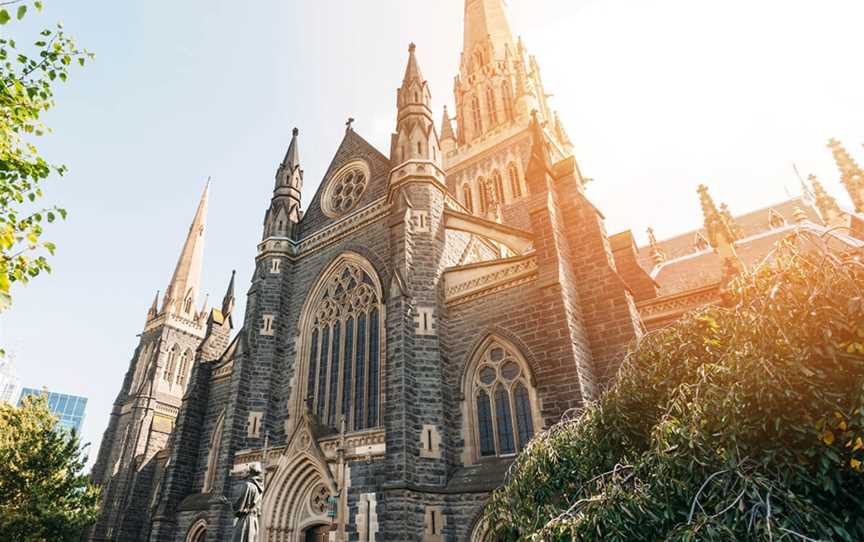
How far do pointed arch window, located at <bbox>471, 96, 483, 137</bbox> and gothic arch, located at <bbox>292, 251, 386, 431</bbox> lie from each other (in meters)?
18.7

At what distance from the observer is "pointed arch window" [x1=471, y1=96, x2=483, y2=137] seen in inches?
1272

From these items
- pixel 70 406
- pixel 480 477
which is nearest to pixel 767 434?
pixel 480 477

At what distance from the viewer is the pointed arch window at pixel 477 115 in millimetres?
32316

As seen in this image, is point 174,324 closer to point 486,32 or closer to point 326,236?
point 326,236

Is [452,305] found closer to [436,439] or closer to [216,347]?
[436,439]

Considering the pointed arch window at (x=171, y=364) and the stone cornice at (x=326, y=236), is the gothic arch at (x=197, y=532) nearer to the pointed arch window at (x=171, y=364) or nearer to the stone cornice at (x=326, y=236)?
the stone cornice at (x=326, y=236)

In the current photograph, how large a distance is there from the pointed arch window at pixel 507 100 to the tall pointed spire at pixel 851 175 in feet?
54.5

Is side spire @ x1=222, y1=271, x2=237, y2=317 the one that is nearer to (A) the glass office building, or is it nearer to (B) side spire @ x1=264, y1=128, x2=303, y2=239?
(B) side spire @ x1=264, y1=128, x2=303, y2=239

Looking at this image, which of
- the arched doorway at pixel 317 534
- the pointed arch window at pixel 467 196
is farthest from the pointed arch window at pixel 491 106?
the arched doorway at pixel 317 534

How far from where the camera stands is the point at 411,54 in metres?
19.2

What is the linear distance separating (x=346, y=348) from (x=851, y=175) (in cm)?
2172

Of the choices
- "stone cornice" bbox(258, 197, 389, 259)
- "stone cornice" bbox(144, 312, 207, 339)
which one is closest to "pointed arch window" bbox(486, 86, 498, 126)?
"stone cornice" bbox(258, 197, 389, 259)

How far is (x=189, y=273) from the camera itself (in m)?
39.0

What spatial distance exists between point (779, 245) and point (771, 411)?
61.8 inches
